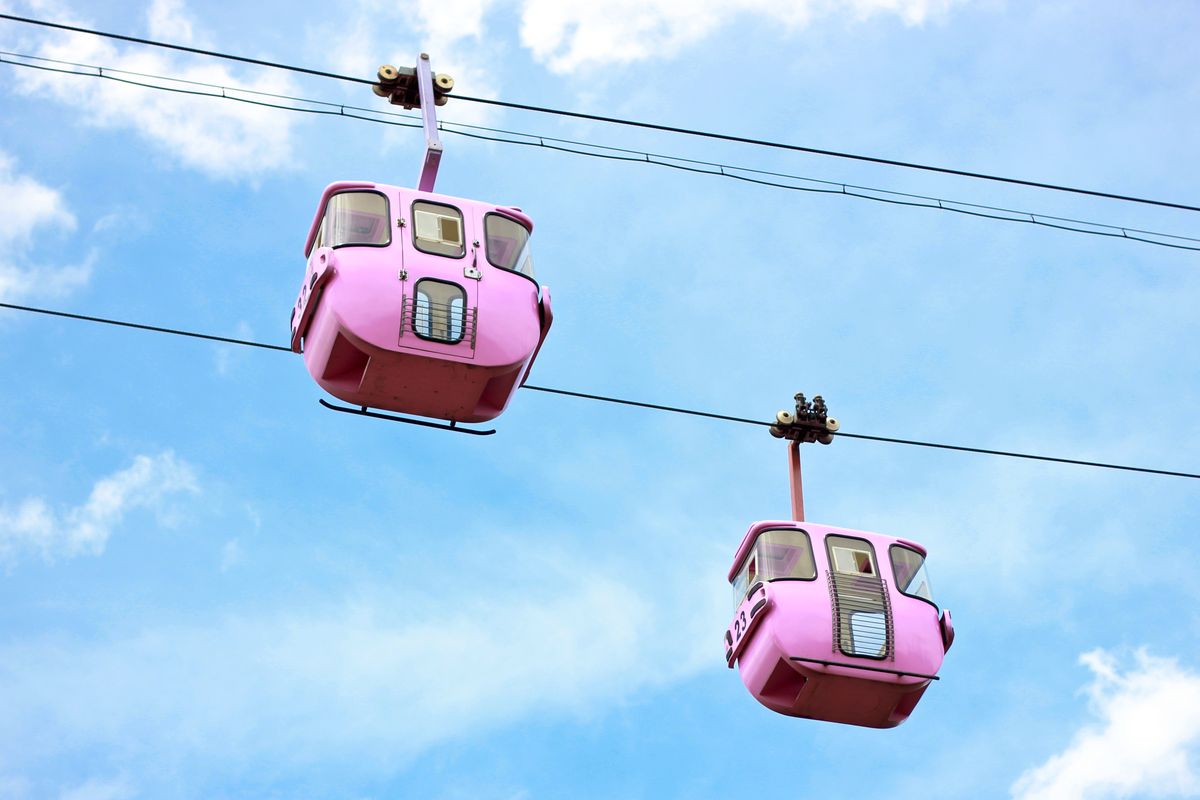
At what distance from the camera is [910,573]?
19.5m

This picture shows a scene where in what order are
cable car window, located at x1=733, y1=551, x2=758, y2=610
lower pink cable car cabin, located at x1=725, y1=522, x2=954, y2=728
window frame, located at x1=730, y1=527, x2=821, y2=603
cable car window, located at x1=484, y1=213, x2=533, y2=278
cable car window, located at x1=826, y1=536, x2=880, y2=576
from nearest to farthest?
1. cable car window, located at x1=484, y1=213, x2=533, y2=278
2. lower pink cable car cabin, located at x1=725, y1=522, x2=954, y2=728
3. window frame, located at x1=730, y1=527, x2=821, y2=603
4. cable car window, located at x1=826, y1=536, x2=880, y2=576
5. cable car window, located at x1=733, y1=551, x2=758, y2=610

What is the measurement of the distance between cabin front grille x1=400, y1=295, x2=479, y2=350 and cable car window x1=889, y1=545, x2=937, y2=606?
4998mm

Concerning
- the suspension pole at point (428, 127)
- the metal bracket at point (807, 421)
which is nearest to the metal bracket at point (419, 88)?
the suspension pole at point (428, 127)

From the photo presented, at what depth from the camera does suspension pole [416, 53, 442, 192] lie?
17641 millimetres

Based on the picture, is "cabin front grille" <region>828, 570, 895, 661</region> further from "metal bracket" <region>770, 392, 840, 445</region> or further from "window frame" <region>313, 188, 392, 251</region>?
"window frame" <region>313, 188, 392, 251</region>

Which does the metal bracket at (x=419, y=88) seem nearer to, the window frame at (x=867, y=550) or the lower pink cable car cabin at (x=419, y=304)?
the lower pink cable car cabin at (x=419, y=304)

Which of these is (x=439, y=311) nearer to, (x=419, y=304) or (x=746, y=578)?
(x=419, y=304)

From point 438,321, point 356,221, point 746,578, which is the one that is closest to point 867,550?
point 746,578

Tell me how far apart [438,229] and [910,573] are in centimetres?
552

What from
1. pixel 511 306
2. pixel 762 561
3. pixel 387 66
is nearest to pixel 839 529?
pixel 762 561

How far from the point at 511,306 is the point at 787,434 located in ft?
13.6

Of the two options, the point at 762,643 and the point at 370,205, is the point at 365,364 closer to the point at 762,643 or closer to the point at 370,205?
the point at 370,205

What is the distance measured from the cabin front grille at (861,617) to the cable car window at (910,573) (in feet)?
0.84

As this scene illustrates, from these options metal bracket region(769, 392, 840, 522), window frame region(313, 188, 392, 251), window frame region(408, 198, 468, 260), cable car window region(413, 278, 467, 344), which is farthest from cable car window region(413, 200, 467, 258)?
metal bracket region(769, 392, 840, 522)
